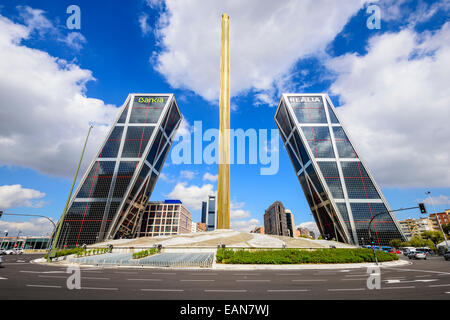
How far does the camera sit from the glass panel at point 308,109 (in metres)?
68.6

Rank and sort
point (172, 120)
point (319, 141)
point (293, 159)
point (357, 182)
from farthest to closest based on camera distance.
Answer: point (172, 120)
point (293, 159)
point (319, 141)
point (357, 182)

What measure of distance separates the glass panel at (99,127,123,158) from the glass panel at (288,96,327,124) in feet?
205

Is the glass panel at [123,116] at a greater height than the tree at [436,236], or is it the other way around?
the glass panel at [123,116]

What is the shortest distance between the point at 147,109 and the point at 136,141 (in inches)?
544

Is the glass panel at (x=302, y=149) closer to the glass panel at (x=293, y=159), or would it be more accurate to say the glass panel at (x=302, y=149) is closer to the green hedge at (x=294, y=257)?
the glass panel at (x=293, y=159)

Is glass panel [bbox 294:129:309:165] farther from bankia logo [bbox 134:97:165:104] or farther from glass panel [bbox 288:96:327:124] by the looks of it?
bankia logo [bbox 134:97:165:104]

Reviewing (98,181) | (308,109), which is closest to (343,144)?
(308,109)

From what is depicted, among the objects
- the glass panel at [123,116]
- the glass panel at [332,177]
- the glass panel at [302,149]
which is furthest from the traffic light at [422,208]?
the glass panel at [123,116]

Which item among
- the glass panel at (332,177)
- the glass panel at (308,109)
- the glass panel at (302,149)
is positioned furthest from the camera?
the glass panel at (308,109)

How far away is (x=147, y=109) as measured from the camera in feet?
235

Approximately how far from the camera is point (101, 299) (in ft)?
28.9

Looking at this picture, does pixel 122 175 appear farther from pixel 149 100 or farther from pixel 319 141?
pixel 319 141

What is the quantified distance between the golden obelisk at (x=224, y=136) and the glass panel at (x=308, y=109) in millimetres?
26772
